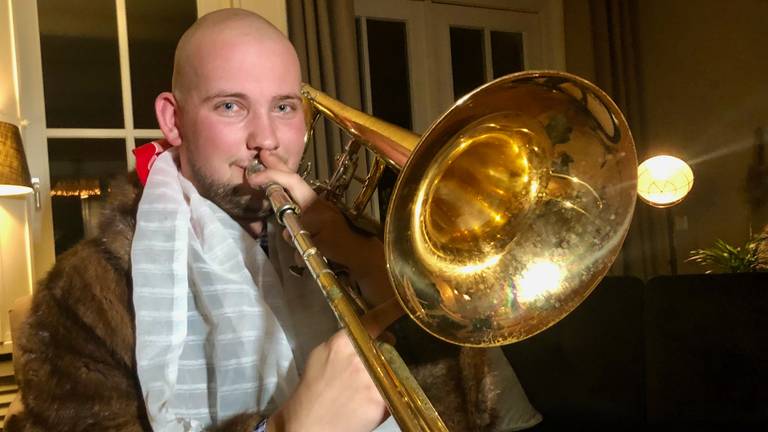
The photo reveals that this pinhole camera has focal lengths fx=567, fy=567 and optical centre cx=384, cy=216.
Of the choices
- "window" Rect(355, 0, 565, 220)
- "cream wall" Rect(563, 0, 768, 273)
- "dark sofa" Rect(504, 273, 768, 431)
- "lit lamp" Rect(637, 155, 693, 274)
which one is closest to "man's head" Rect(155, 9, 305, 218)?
"dark sofa" Rect(504, 273, 768, 431)

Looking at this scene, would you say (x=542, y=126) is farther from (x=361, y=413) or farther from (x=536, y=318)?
(x=361, y=413)

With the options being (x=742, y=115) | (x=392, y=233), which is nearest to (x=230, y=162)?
(x=392, y=233)

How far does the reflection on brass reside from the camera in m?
0.70

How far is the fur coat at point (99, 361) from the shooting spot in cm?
81

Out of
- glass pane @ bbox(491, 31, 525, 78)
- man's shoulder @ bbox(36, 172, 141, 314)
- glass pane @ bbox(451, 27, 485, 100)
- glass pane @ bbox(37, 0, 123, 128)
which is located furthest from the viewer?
glass pane @ bbox(491, 31, 525, 78)

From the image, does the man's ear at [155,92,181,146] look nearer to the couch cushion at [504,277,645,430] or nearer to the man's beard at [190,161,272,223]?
the man's beard at [190,161,272,223]

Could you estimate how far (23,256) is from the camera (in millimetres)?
2088

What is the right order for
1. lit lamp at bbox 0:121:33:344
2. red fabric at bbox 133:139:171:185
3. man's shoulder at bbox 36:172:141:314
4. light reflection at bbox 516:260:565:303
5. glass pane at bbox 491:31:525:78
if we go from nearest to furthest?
light reflection at bbox 516:260:565:303
man's shoulder at bbox 36:172:141:314
red fabric at bbox 133:139:171:185
lit lamp at bbox 0:121:33:344
glass pane at bbox 491:31:525:78

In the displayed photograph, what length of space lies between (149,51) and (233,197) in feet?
5.52

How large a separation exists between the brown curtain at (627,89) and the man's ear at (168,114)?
272 centimetres

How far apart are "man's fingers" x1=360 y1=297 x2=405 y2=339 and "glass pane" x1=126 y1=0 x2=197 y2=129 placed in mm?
1953

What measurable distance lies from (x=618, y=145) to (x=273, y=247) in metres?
0.57

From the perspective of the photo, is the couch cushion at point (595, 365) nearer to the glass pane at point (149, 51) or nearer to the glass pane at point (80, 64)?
the glass pane at point (149, 51)

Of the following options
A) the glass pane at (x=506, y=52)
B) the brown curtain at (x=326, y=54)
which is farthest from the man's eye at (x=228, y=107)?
the glass pane at (x=506, y=52)
